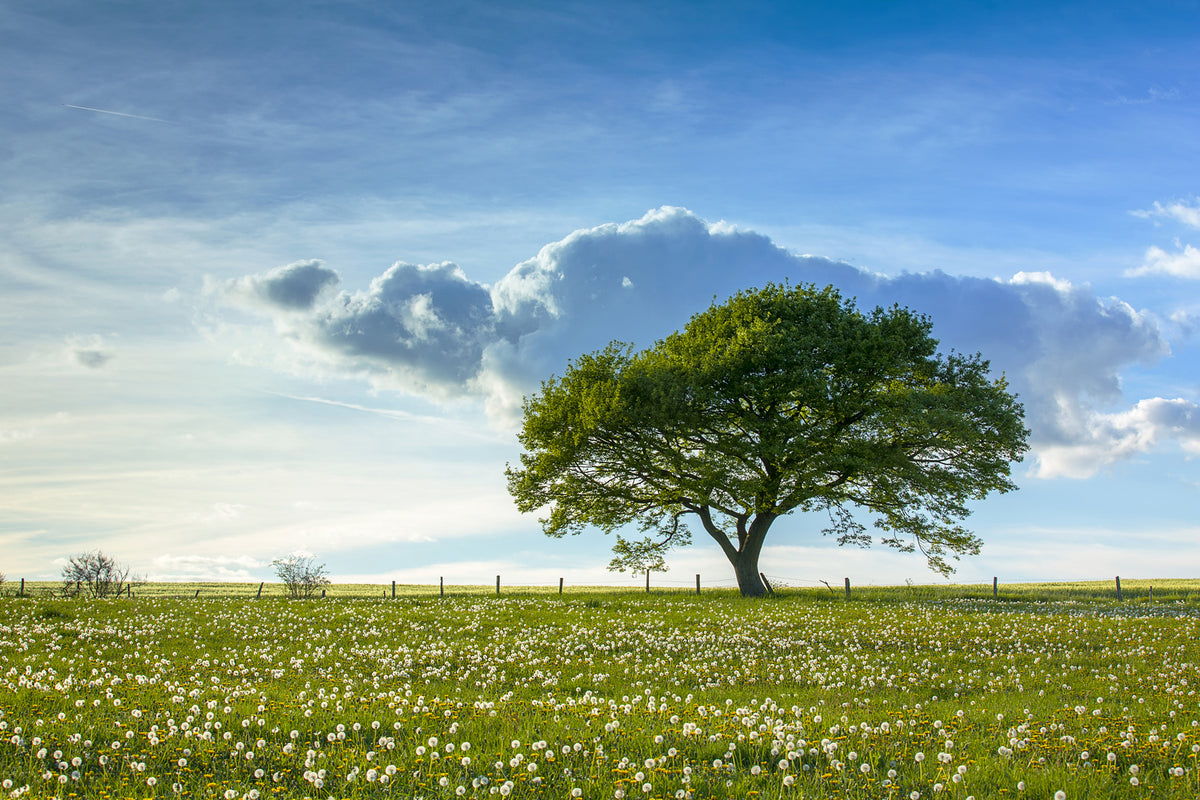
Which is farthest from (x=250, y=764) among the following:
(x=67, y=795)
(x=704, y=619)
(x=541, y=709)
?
(x=704, y=619)

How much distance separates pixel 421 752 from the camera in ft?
27.6

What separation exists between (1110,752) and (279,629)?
24.1 meters

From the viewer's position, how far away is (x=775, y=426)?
129 feet

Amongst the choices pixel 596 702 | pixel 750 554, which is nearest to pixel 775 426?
pixel 750 554

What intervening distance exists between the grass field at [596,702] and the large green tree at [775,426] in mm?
8170

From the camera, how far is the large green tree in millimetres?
39000

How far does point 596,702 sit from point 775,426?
28093 millimetres

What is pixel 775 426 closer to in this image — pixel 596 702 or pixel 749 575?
pixel 749 575

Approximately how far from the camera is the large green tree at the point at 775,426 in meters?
39.0

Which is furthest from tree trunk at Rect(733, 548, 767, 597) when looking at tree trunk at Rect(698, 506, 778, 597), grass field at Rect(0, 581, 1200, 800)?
grass field at Rect(0, 581, 1200, 800)

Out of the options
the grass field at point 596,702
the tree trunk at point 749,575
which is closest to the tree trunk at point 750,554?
the tree trunk at point 749,575

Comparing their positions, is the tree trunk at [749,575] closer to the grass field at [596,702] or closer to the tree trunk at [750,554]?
the tree trunk at [750,554]

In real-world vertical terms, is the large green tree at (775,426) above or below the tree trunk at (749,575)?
above

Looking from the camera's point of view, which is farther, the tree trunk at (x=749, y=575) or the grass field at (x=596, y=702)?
the tree trunk at (x=749, y=575)
